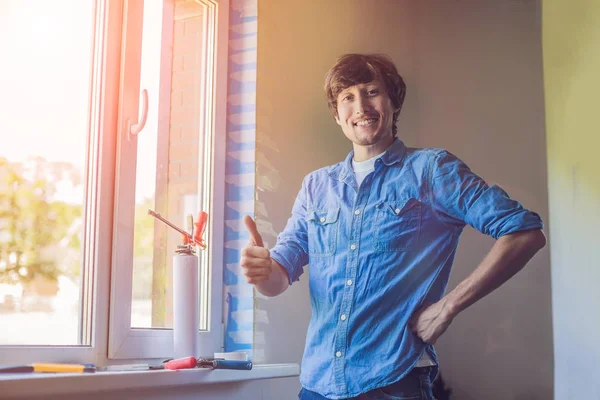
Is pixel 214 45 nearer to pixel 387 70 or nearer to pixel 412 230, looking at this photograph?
pixel 387 70

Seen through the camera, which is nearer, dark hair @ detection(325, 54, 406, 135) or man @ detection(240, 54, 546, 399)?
man @ detection(240, 54, 546, 399)

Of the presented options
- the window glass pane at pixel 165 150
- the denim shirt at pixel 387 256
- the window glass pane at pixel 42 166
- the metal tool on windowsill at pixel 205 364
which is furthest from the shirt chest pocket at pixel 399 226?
the window glass pane at pixel 42 166

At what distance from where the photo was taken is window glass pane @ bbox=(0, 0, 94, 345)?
39.6 inches

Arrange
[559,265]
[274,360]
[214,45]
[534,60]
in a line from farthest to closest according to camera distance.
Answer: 1. [214,45]
2. [274,360]
3. [534,60]
4. [559,265]

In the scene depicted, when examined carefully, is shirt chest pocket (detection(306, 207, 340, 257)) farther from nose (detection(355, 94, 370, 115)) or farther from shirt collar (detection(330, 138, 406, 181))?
nose (detection(355, 94, 370, 115))

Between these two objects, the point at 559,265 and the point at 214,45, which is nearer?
the point at 559,265

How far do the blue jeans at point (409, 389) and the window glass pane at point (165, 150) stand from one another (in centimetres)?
44

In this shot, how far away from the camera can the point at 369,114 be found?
1290 millimetres

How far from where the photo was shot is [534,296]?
1.22 metres

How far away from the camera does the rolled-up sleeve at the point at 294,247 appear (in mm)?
1304

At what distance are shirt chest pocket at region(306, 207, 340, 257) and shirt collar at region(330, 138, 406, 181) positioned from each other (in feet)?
0.26

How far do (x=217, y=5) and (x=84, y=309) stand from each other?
0.76m

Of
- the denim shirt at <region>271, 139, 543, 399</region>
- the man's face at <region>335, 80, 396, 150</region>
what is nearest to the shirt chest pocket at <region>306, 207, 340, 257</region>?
the denim shirt at <region>271, 139, 543, 399</region>

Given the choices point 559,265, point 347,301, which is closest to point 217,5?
point 347,301
